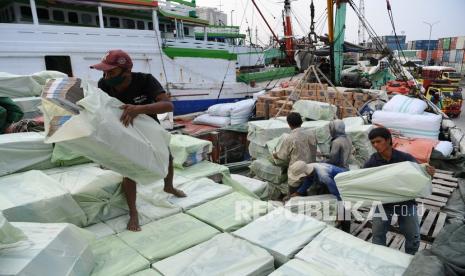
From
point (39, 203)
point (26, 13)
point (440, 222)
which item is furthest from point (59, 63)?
point (440, 222)

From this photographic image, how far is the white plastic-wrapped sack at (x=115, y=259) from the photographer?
1820mm

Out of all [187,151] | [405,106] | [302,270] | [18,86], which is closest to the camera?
[302,270]

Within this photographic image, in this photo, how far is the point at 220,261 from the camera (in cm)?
185

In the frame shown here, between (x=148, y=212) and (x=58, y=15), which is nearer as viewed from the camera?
(x=148, y=212)

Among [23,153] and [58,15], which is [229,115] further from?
[58,15]

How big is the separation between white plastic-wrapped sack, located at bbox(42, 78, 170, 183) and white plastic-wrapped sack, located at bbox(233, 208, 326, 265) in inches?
33.8

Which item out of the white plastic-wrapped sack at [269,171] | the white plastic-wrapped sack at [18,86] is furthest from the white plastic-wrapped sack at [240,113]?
the white plastic-wrapped sack at [18,86]

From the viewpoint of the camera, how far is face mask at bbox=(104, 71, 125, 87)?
2387 mm

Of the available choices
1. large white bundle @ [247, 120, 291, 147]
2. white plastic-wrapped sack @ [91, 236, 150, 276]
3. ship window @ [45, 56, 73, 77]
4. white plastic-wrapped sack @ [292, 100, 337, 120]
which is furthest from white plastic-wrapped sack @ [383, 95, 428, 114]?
ship window @ [45, 56, 73, 77]

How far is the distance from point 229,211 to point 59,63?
Result: 9233 millimetres

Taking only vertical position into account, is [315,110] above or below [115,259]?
above

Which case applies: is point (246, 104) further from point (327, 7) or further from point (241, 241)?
point (241, 241)

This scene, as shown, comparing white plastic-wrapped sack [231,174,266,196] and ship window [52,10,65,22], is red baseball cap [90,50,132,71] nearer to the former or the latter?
white plastic-wrapped sack [231,174,266,196]

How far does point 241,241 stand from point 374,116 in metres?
5.35
